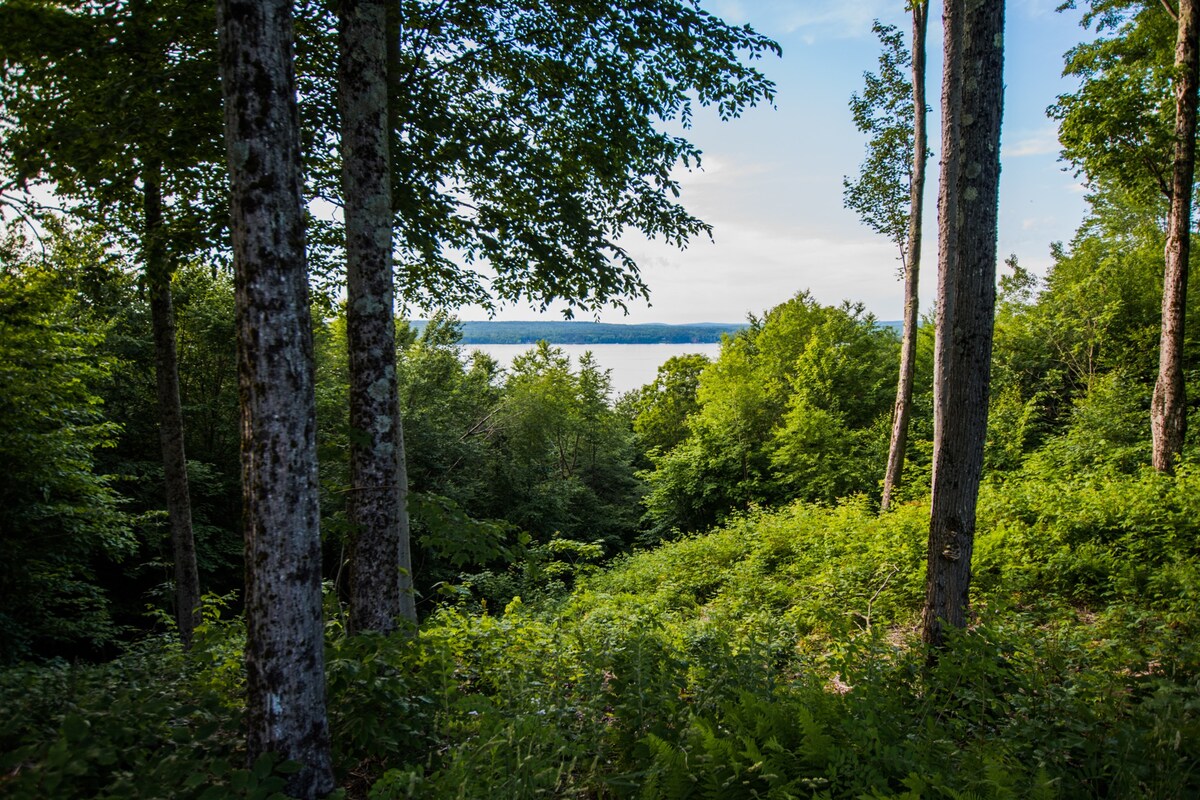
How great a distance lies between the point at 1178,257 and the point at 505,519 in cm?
975

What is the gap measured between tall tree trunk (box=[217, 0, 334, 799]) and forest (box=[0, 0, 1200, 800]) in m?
0.02

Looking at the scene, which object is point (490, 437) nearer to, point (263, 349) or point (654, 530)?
point (654, 530)

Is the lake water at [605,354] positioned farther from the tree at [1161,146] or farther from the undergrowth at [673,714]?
the undergrowth at [673,714]

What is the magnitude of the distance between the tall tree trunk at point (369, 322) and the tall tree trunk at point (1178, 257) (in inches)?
384

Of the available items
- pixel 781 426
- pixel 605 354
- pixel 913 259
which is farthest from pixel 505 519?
pixel 605 354

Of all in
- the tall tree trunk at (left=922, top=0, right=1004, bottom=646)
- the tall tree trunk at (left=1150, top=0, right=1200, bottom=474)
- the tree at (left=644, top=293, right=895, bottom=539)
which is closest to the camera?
the tall tree trunk at (left=922, top=0, right=1004, bottom=646)

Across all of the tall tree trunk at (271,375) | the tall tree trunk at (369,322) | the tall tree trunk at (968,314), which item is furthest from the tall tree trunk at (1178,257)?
the tall tree trunk at (271,375)

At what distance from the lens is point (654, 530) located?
2211 cm

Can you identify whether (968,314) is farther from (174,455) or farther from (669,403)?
(669,403)

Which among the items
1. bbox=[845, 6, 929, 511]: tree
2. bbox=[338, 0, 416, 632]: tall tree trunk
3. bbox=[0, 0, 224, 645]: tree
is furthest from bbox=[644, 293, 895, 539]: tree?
bbox=[0, 0, 224, 645]: tree

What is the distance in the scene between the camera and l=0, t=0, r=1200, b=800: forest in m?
2.70

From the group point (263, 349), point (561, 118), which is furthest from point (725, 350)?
point (263, 349)

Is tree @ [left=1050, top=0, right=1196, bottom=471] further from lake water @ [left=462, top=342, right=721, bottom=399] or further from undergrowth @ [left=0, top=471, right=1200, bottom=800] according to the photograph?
lake water @ [left=462, top=342, right=721, bottom=399]

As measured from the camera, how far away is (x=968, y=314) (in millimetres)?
4523
